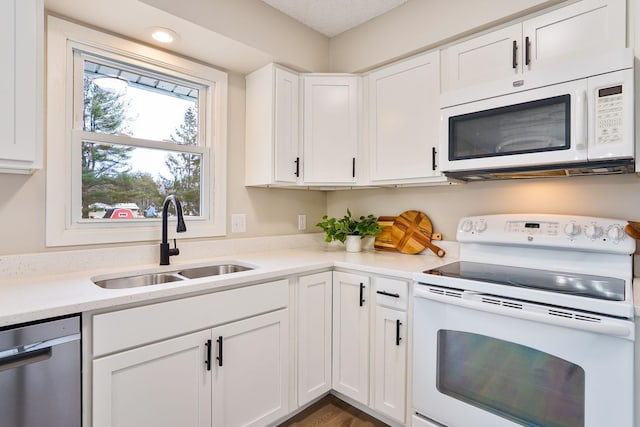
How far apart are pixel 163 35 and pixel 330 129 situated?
42.9 inches

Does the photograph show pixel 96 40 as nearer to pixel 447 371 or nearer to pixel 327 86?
pixel 327 86

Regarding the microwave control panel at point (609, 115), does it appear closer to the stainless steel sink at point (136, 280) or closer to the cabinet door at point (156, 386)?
the cabinet door at point (156, 386)

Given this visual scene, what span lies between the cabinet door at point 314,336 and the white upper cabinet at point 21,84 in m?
1.28

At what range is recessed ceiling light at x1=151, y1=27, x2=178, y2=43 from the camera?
68.7 inches

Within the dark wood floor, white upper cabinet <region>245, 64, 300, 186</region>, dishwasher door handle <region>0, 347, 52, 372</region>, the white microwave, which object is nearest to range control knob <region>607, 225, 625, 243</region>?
the white microwave

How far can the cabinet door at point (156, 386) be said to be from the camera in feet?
3.90

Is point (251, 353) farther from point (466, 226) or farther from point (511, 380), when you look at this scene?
point (466, 226)

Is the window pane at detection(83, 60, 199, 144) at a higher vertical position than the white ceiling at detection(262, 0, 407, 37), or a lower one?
lower

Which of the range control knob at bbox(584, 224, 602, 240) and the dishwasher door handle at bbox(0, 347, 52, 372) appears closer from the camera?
the dishwasher door handle at bbox(0, 347, 52, 372)

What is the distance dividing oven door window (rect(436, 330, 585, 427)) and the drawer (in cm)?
23

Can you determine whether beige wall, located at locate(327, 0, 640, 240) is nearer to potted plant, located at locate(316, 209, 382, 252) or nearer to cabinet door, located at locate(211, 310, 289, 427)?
potted plant, located at locate(316, 209, 382, 252)

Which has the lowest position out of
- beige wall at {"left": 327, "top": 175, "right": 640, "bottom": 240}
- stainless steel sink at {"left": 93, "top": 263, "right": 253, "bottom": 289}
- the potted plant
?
stainless steel sink at {"left": 93, "top": 263, "right": 253, "bottom": 289}

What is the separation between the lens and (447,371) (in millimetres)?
1514

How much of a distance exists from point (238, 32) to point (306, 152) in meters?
0.79
